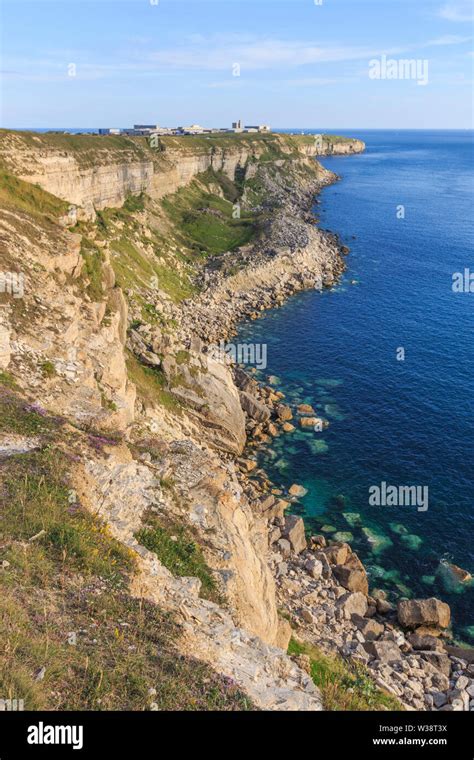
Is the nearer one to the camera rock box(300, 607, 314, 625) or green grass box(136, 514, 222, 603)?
green grass box(136, 514, 222, 603)

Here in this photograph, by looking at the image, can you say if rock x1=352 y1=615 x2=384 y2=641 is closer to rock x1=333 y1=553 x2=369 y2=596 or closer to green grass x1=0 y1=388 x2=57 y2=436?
rock x1=333 y1=553 x2=369 y2=596

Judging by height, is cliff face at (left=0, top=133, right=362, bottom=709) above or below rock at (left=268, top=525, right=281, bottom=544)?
above

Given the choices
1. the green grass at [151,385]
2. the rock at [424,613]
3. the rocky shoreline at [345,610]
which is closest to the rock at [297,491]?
the rocky shoreline at [345,610]

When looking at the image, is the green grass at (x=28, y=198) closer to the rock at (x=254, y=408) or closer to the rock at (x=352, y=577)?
the rock at (x=254, y=408)

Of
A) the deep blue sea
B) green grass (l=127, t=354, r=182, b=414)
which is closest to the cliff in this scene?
green grass (l=127, t=354, r=182, b=414)

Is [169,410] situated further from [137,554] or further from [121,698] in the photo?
[121,698]
